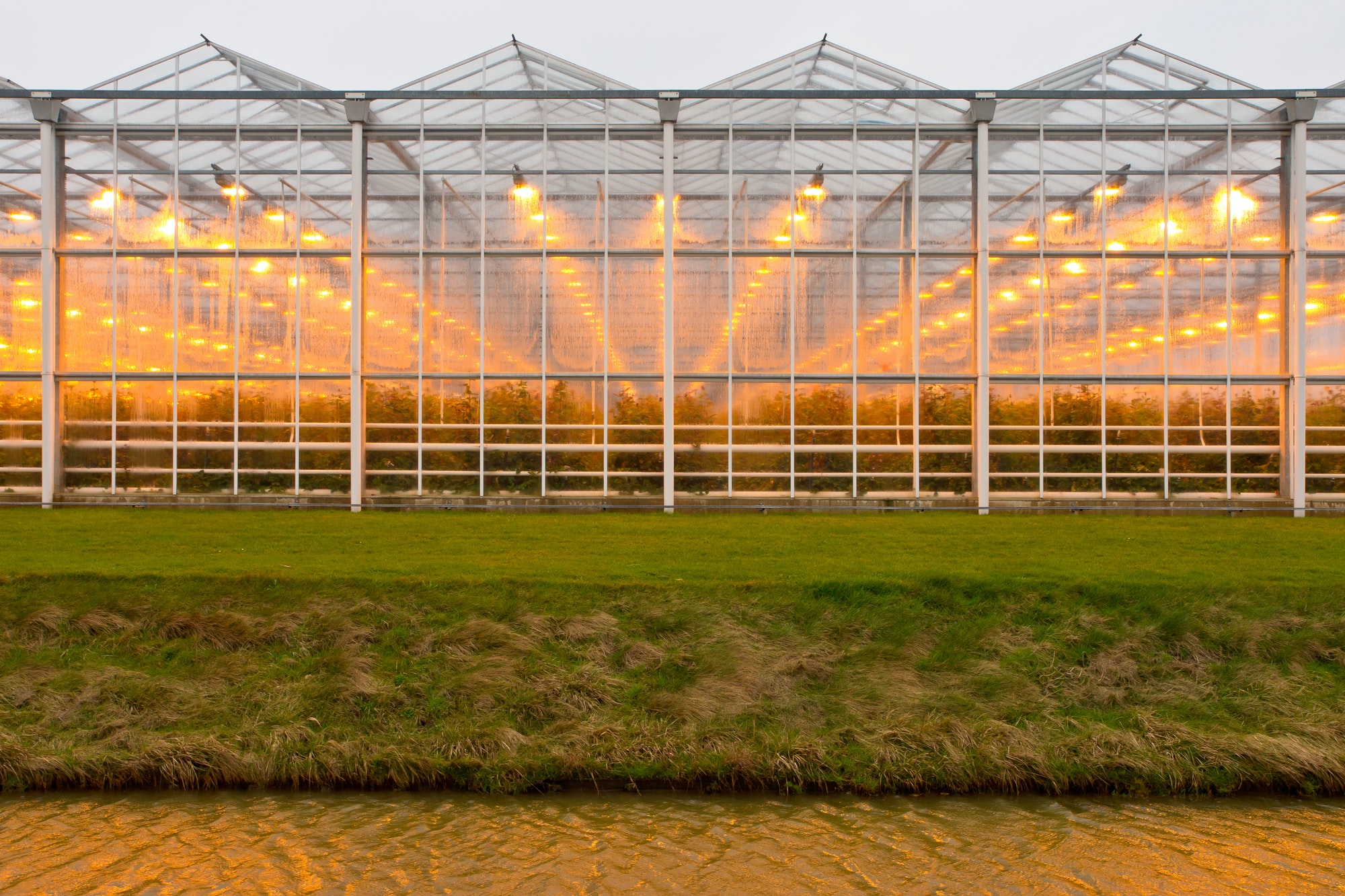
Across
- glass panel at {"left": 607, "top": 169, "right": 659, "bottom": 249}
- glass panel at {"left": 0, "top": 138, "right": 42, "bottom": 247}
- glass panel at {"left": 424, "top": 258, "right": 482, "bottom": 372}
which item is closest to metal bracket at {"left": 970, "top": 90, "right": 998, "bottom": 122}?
glass panel at {"left": 607, "top": 169, "right": 659, "bottom": 249}

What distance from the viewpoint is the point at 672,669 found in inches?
440

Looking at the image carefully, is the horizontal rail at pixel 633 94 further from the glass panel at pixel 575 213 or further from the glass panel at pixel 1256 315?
the glass panel at pixel 1256 315

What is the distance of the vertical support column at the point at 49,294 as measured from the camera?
73.4ft

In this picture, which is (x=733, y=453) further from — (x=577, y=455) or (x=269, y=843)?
(x=269, y=843)

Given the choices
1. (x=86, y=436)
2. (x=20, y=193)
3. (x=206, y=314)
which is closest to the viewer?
(x=86, y=436)

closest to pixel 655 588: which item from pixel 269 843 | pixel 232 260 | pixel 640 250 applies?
pixel 269 843

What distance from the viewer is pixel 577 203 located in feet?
75.2

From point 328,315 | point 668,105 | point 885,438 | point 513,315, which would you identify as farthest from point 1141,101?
point 328,315

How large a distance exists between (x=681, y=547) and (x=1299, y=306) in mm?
17902

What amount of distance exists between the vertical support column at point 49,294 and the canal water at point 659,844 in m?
16.9

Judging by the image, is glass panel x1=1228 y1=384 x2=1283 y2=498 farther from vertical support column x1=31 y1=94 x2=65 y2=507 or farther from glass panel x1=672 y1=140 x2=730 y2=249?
vertical support column x1=31 y1=94 x2=65 y2=507

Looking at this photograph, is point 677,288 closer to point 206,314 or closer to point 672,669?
point 206,314

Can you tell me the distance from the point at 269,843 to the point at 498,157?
1896cm

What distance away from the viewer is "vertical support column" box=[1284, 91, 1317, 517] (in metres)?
22.0
